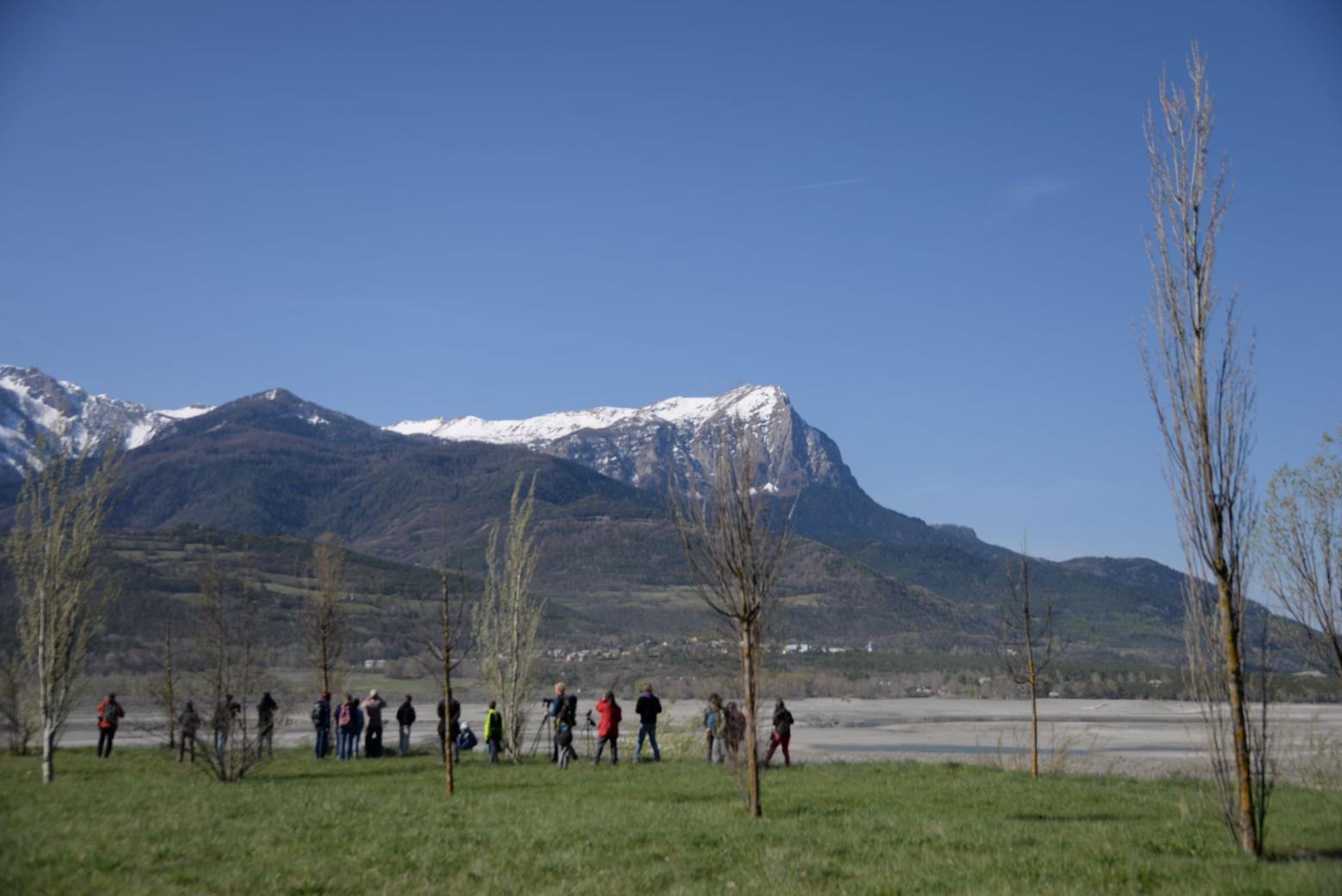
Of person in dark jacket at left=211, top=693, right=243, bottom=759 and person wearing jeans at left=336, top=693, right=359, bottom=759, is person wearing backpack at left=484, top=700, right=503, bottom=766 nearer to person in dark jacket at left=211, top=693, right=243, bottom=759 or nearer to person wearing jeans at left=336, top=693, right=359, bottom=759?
person wearing jeans at left=336, top=693, right=359, bottom=759

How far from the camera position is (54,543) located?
73.0ft

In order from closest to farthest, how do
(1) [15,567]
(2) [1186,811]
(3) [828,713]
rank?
(2) [1186,811] < (1) [15,567] < (3) [828,713]

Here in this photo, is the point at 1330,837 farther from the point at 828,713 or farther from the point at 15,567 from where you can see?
the point at 828,713

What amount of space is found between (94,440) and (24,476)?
3756mm

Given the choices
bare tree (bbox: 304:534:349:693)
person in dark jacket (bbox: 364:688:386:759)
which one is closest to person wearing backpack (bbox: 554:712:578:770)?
person in dark jacket (bbox: 364:688:386:759)

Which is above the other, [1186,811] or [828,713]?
[1186,811]

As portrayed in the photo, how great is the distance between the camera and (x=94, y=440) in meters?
21.4

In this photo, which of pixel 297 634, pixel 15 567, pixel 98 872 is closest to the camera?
pixel 98 872

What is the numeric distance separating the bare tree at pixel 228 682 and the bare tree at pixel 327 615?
428cm

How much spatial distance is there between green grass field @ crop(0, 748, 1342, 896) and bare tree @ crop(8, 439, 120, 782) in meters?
3.48

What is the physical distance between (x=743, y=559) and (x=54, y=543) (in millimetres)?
15739

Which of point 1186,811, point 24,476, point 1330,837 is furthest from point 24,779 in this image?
point 1330,837

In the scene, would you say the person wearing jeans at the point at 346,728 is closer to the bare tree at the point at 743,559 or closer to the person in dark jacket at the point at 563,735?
the person in dark jacket at the point at 563,735

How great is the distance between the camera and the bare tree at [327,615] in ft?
114
